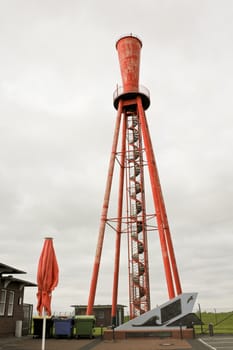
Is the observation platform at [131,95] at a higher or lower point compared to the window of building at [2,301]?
higher

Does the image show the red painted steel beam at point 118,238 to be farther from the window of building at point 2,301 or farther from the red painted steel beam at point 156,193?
the window of building at point 2,301

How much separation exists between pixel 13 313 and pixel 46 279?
13171 millimetres

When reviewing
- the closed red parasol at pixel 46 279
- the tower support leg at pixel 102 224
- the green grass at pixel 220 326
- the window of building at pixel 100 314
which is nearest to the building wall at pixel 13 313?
the tower support leg at pixel 102 224

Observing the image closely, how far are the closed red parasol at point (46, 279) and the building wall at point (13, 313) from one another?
10.1 m

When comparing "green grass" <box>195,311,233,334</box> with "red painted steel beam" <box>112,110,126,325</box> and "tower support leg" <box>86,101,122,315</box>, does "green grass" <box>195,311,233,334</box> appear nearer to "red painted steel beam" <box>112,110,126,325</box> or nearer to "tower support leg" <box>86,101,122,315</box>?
"red painted steel beam" <box>112,110,126,325</box>

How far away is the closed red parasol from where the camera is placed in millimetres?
11797

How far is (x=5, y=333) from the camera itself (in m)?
21.7

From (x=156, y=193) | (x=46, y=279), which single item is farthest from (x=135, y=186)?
(x=46, y=279)

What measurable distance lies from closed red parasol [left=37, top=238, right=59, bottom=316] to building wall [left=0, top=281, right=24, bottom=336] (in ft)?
33.2

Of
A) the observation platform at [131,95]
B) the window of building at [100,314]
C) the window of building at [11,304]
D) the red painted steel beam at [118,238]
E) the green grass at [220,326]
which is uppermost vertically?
the observation platform at [131,95]

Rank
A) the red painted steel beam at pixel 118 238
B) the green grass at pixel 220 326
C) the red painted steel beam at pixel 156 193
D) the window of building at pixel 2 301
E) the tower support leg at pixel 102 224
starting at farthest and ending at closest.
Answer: the red painted steel beam at pixel 118 238, the green grass at pixel 220 326, the tower support leg at pixel 102 224, the red painted steel beam at pixel 156 193, the window of building at pixel 2 301

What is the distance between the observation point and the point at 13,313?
23047 mm

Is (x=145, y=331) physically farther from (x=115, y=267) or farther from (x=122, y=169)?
(x=122, y=169)

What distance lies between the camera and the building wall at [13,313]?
21447 mm
